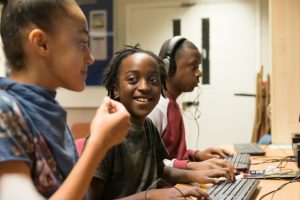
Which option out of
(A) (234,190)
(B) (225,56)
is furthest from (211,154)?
(B) (225,56)

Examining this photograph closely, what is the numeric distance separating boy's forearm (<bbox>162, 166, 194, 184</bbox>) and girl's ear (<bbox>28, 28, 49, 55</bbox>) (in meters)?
0.76

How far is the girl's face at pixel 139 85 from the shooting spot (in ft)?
3.97

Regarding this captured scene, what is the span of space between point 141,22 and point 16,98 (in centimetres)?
360

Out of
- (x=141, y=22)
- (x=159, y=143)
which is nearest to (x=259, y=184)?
(x=159, y=143)

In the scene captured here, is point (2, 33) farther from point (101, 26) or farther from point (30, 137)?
point (101, 26)

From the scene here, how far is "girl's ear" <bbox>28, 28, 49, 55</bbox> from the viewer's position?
698mm

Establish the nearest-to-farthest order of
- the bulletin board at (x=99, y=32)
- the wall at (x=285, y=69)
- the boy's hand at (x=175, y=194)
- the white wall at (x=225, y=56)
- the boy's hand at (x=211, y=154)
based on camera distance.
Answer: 1. the boy's hand at (x=175, y=194)
2. the boy's hand at (x=211, y=154)
3. the wall at (x=285, y=69)
4. the white wall at (x=225, y=56)
5. the bulletin board at (x=99, y=32)

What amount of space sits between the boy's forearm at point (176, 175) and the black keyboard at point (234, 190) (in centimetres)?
13

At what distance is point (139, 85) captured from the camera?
1.21 m

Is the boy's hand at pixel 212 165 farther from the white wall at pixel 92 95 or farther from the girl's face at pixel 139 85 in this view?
the white wall at pixel 92 95

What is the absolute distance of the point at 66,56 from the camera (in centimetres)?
74

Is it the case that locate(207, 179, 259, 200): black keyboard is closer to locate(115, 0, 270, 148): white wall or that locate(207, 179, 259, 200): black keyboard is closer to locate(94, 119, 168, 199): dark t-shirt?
locate(94, 119, 168, 199): dark t-shirt

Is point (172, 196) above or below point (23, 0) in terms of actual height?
below

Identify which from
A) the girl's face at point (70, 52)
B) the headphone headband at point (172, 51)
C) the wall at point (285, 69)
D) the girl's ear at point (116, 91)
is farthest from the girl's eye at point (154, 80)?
the wall at point (285, 69)
